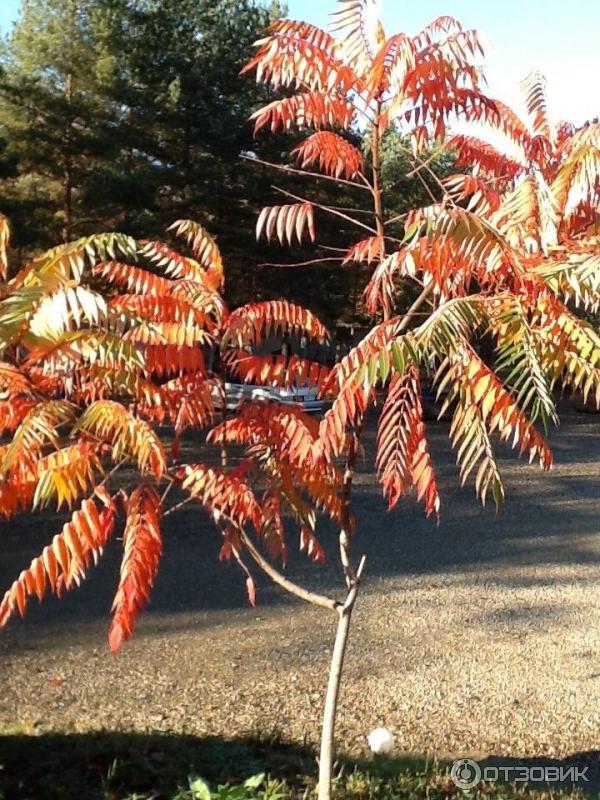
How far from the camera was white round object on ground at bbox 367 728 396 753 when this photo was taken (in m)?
4.50

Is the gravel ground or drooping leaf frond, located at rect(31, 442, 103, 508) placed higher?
drooping leaf frond, located at rect(31, 442, 103, 508)

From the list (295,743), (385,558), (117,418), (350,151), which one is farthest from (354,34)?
(385,558)

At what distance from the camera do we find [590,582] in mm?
8633

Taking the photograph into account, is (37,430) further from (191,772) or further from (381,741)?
(381,741)

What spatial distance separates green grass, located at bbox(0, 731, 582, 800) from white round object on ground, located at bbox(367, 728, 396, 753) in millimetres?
98

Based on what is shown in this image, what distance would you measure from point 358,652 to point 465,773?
7.13ft

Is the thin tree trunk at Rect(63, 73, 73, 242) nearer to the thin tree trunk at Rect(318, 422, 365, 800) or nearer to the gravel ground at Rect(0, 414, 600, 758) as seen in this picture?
the gravel ground at Rect(0, 414, 600, 758)

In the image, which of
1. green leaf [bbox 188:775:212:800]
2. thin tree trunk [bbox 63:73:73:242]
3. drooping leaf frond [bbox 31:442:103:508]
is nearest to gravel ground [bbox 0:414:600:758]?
green leaf [bbox 188:775:212:800]

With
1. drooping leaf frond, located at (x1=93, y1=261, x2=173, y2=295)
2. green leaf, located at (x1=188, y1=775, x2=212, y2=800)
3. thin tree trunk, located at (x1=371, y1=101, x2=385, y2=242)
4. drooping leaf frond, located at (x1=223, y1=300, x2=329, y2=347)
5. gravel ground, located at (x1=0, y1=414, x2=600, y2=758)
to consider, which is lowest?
gravel ground, located at (x1=0, y1=414, x2=600, y2=758)

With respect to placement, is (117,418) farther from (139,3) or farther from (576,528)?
(139,3)

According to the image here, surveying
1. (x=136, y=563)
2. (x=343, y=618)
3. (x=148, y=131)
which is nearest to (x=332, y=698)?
(x=343, y=618)

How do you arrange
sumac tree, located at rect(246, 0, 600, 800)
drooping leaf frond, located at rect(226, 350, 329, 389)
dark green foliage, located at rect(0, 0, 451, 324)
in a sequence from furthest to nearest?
1. dark green foliage, located at rect(0, 0, 451, 324)
2. drooping leaf frond, located at rect(226, 350, 329, 389)
3. sumac tree, located at rect(246, 0, 600, 800)

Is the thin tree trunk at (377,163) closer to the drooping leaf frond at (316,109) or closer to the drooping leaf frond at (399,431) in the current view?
the drooping leaf frond at (316,109)

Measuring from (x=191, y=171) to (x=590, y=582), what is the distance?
11812 mm
